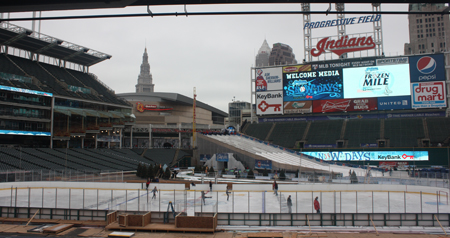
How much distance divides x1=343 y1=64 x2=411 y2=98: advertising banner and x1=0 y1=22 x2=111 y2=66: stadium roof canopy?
54461mm

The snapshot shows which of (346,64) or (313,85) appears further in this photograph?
(313,85)

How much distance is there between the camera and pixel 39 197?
92.1ft

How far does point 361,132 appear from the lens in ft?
221

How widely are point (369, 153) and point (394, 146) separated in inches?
181

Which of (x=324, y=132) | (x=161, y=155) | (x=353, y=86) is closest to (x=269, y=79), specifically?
(x=324, y=132)

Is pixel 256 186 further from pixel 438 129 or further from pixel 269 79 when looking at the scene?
pixel 269 79

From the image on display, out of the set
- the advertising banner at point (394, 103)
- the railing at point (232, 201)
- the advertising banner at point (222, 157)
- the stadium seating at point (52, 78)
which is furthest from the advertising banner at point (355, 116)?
the railing at point (232, 201)

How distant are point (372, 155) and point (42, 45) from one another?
211ft

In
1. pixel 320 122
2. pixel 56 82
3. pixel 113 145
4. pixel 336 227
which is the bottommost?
pixel 336 227

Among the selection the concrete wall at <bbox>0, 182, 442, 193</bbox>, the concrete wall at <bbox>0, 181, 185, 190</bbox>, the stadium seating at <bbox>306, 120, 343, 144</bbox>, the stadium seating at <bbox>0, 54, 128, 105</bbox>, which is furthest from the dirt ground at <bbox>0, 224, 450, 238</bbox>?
the stadium seating at <bbox>306, 120, 343, 144</bbox>

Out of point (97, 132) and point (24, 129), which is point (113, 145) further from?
point (24, 129)

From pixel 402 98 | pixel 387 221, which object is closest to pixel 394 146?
pixel 402 98

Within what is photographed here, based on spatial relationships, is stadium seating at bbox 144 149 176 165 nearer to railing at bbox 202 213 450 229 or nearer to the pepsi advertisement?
the pepsi advertisement

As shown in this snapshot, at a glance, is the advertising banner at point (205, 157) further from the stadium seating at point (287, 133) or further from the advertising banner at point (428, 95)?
the advertising banner at point (428, 95)
